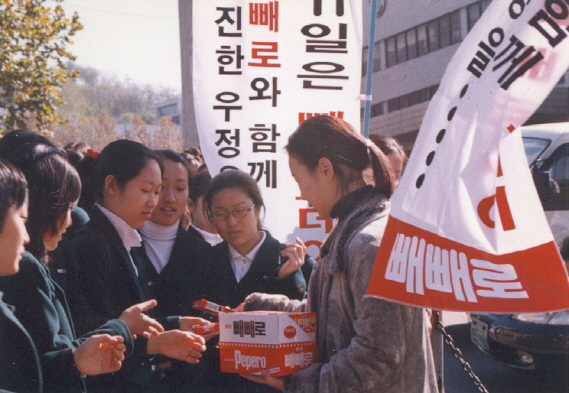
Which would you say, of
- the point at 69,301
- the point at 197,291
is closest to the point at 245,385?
the point at 197,291

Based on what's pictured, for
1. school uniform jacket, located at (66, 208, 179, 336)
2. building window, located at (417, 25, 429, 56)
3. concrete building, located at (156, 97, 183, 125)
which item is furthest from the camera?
concrete building, located at (156, 97, 183, 125)

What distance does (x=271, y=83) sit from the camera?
12.5 ft

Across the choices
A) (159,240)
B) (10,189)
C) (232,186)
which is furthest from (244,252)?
(10,189)

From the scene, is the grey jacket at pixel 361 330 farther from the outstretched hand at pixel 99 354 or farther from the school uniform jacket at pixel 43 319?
the school uniform jacket at pixel 43 319

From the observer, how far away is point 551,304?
5.37 feet

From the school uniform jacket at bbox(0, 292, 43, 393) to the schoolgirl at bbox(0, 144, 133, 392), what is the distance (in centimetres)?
1

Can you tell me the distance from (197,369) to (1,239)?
4.17ft

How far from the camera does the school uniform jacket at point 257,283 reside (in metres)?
2.98

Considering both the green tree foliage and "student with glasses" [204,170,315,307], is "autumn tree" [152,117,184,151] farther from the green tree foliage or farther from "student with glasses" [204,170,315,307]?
"student with glasses" [204,170,315,307]

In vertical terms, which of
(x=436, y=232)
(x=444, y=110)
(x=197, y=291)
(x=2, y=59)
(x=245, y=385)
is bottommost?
(x=245, y=385)

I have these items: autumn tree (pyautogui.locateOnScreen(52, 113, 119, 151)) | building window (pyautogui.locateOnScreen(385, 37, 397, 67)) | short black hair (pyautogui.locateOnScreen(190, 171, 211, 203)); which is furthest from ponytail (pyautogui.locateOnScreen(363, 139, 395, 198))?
autumn tree (pyautogui.locateOnScreen(52, 113, 119, 151))

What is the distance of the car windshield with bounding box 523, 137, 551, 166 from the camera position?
685 cm

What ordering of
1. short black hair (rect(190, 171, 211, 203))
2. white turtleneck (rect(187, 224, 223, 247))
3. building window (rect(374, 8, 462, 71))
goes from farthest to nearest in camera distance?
building window (rect(374, 8, 462, 71)), short black hair (rect(190, 171, 211, 203)), white turtleneck (rect(187, 224, 223, 247))

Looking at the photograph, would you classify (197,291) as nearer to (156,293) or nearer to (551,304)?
(156,293)
